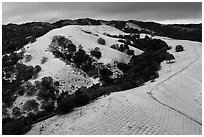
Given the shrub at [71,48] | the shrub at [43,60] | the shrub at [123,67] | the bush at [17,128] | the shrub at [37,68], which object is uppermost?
the shrub at [71,48]

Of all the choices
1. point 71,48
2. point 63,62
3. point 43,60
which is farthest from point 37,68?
point 71,48

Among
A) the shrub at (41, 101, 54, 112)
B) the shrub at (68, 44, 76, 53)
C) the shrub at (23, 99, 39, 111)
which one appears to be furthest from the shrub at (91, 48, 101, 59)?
the shrub at (23, 99, 39, 111)

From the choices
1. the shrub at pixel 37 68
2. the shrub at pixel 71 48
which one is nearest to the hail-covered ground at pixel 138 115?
the shrub at pixel 37 68

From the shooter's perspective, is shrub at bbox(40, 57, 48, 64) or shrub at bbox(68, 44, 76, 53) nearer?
shrub at bbox(40, 57, 48, 64)

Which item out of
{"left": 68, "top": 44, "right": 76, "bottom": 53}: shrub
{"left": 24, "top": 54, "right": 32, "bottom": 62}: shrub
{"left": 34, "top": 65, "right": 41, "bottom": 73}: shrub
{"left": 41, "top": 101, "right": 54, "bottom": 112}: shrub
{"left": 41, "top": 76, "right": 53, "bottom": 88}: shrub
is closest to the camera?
{"left": 41, "top": 101, "right": 54, "bottom": 112}: shrub

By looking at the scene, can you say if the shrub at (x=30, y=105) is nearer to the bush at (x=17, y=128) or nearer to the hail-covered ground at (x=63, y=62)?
the hail-covered ground at (x=63, y=62)

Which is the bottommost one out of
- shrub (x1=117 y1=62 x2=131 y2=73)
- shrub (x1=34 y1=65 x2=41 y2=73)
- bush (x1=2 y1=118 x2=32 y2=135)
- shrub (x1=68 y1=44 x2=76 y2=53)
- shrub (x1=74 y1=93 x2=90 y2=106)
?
shrub (x1=117 y1=62 x2=131 y2=73)

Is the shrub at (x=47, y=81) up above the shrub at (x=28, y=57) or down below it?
below

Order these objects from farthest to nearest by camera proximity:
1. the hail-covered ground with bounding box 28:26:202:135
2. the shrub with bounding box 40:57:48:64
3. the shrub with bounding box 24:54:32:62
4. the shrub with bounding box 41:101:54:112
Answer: the shrub with bounding box 24:54:32:62, the shrub with bounding box 40:57:48:64, the shrub with bounding box 41:101:54:112, the hail-covered ground with bounding box 28:26:202:135

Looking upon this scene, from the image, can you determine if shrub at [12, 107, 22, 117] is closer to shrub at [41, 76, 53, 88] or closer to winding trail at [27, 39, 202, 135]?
shrub at [41, 76, 53, 88]

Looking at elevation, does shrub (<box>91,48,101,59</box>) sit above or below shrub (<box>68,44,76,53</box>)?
below

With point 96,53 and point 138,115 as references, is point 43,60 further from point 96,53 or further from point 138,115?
point 138,115
